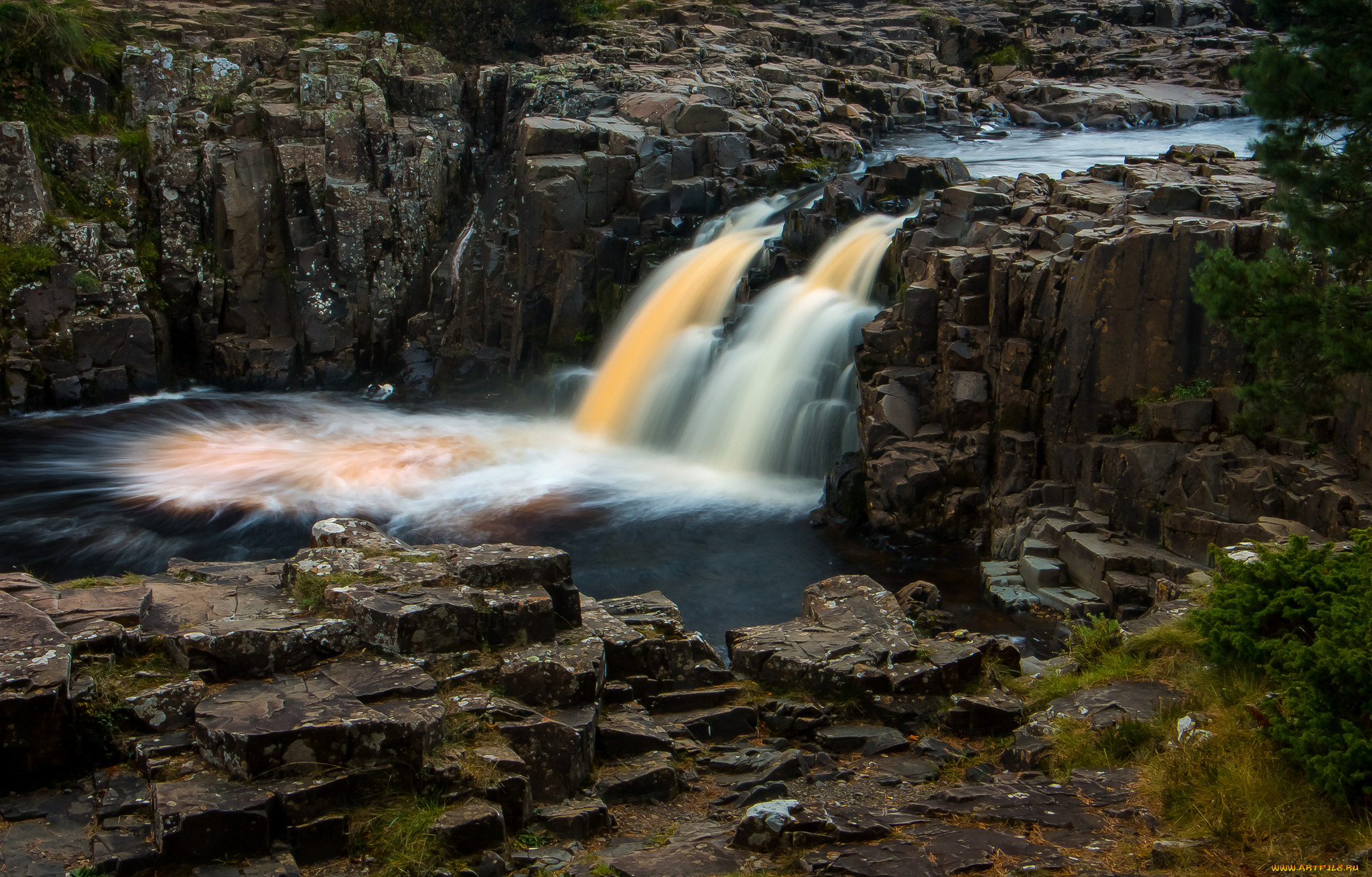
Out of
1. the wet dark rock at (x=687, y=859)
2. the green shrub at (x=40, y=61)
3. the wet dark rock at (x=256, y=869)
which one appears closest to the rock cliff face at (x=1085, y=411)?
the wet dark rock at (x=687, y=859)

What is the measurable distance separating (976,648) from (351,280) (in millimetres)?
20664

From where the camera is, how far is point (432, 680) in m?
8.48

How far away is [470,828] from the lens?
7.45 m

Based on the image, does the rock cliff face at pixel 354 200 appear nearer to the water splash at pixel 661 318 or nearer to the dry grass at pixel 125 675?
the water splash at pixel 661 318

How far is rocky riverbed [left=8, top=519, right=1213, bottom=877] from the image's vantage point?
717 cm

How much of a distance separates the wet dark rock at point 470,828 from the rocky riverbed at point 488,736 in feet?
0.05

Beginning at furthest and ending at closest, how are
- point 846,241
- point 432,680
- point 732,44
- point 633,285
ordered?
point 732,44, point 633,285, point 846,241, point 432,680

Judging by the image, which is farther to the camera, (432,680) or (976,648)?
(976,648)

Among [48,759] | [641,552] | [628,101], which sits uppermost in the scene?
[628,101]

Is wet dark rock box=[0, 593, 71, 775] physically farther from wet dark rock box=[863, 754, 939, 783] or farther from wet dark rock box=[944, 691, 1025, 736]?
wet dark rock box=[944, 691, 1025, 736]

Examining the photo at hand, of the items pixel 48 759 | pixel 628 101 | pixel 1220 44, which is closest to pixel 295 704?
pixel 48 759

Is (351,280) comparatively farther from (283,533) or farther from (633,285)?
(283,533)

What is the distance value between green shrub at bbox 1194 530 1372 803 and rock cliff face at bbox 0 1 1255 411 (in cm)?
1585

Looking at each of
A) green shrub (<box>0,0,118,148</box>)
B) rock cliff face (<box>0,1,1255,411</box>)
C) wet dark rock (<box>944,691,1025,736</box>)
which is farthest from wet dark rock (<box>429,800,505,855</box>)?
green shrub (<box>0,0,118,148</box>)
